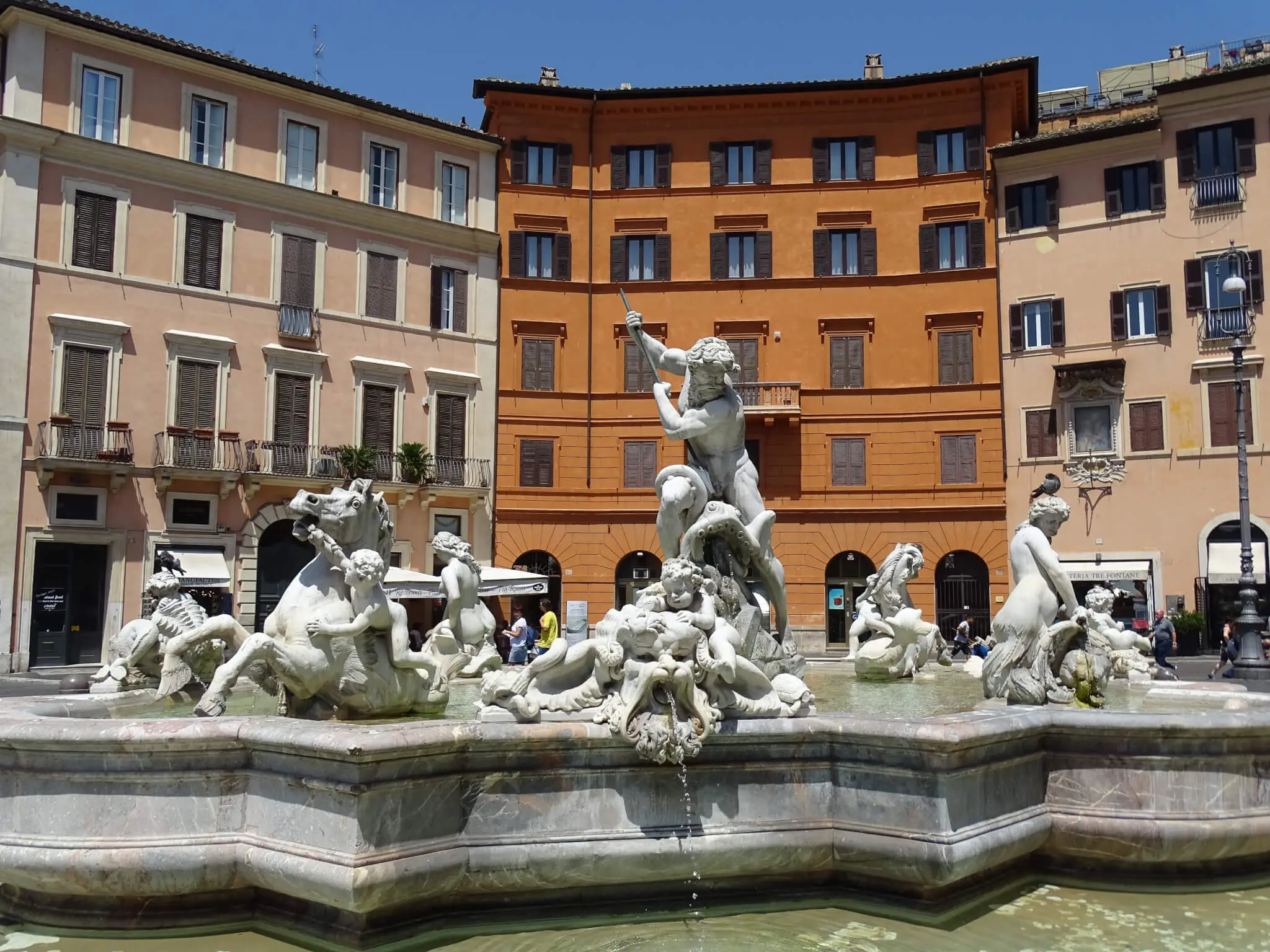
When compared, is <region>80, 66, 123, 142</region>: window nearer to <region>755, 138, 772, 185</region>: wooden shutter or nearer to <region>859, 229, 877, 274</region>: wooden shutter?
<region>755, 138, 772, 185</region>: wooden shutter

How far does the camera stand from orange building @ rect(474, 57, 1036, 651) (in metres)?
32.9

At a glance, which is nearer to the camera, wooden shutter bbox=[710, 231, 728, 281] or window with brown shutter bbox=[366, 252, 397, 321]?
window with brown shutter bbox=[366, 252, 397, 321]

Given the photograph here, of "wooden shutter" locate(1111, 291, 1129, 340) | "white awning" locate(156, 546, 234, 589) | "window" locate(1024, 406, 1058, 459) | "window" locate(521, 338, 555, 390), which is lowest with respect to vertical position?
"white awning" locate(156, 546, 234, 589)

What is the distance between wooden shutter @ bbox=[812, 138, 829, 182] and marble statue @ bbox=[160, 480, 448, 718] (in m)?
30.9

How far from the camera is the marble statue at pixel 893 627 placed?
10219 mm

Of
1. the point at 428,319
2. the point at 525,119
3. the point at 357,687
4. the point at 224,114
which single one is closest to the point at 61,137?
the point at 224,114

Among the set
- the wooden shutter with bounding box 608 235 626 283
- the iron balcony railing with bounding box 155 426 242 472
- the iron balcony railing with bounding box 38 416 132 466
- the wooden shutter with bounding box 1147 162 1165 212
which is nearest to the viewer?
the iron balcony railing with bounding box 38 416 132 466

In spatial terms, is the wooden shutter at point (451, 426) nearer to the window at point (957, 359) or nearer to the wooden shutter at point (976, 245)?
the window at point (957, 359)

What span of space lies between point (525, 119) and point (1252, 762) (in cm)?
3261

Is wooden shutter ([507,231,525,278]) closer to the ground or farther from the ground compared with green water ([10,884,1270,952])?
farther from the ground

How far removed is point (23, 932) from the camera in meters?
4.78

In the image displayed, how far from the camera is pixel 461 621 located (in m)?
9.08

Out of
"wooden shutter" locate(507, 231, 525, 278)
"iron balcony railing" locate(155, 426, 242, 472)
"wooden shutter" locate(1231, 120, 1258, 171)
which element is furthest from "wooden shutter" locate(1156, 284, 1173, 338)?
"iron balcony railing" locate(155, 426, 242, 472)

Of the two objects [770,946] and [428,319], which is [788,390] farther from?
[770,946]
